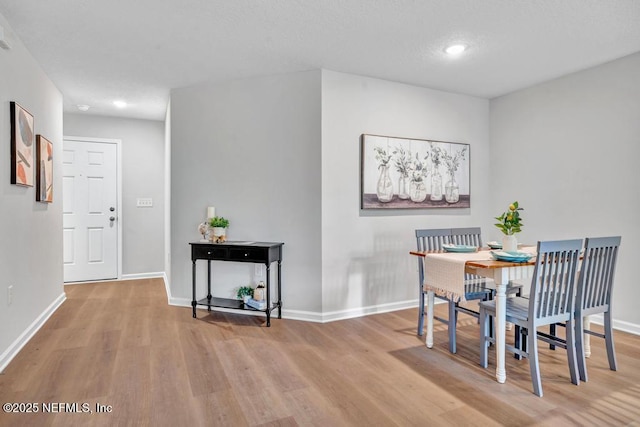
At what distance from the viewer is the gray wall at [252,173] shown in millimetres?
3506

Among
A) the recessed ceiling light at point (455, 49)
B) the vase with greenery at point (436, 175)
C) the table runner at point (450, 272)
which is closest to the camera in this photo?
the table runner at point (450, 272)

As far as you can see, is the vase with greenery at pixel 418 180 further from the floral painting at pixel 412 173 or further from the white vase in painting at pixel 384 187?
the white vase in painting at pixel 384 187

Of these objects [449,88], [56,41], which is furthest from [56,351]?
[449,88]

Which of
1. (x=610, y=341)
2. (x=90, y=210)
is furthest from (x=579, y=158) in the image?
(x=90, y=210)

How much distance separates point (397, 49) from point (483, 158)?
6.62 feet

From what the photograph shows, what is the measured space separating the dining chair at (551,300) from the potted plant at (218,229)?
2410 mm

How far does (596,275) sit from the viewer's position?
233 centimetres

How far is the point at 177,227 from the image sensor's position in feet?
13.0

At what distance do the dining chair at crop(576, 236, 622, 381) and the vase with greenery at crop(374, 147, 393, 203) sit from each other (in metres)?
1.81

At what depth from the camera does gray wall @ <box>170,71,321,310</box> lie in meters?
3.51

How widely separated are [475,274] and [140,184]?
4.81 meters

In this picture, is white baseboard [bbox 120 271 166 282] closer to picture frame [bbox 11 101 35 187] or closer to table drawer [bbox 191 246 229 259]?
A: table drawer [bbox 191 246 229 259]

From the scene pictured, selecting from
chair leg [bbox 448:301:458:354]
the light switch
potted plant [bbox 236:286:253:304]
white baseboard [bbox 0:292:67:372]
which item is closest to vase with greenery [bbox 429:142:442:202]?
chair leg [bbox 448:301:458:354]

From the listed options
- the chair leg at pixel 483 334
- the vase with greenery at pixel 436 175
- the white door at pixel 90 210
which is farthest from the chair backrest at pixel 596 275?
the white door at pixel 90 210
